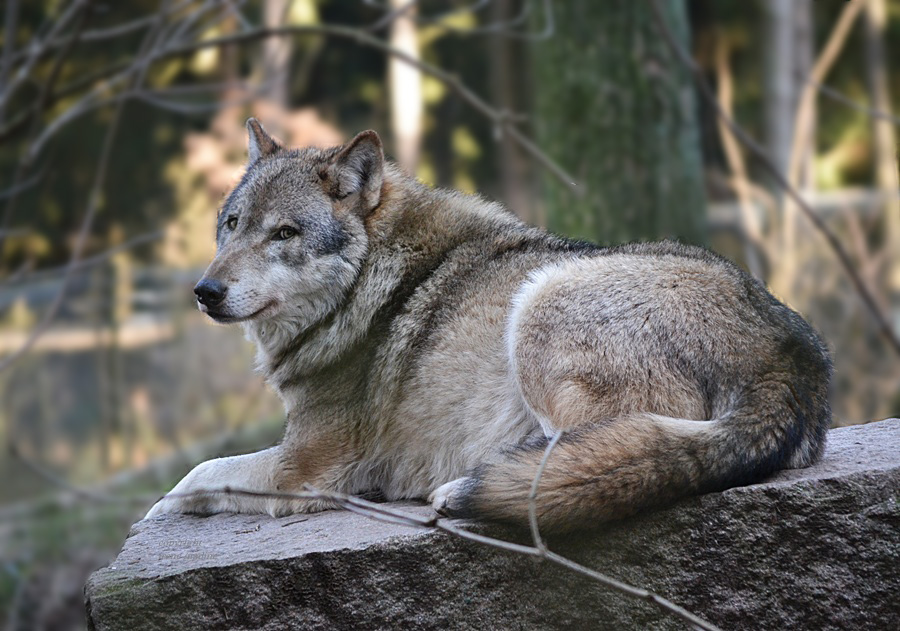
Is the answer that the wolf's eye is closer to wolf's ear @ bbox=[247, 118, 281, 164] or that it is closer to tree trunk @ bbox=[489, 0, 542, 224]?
wolf's ear @ bbox=[247, 118, 281, 164]

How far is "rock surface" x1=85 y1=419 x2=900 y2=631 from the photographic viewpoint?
11.4ft

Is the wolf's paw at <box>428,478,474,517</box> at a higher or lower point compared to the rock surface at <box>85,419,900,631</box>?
higher

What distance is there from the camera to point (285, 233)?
460cm

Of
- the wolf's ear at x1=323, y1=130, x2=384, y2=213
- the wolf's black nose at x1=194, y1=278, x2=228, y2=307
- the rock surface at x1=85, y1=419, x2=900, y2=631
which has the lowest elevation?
the rock surface at x1=85, y1=419, x2=900, y2=631

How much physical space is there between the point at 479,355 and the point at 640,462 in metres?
1.03

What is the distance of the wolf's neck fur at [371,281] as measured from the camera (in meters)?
4.64

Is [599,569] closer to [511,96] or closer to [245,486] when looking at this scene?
[245,486]

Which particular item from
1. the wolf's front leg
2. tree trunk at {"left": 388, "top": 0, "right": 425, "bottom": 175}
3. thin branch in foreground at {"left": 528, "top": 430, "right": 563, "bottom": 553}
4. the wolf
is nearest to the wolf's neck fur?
the wolf

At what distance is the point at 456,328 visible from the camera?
440 centimetres

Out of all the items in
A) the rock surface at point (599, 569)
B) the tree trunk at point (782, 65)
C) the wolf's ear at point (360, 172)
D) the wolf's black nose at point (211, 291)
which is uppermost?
the tree trunk at point (782, 65)

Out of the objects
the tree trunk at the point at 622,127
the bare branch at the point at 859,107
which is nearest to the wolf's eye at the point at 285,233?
the bare branch at the point at 859,107

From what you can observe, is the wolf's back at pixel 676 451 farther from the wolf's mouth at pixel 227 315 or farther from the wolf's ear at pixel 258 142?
the wolf's ear at pixel 258 142

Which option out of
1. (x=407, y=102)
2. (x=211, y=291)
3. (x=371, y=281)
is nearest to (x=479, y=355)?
(x=371, y=281)

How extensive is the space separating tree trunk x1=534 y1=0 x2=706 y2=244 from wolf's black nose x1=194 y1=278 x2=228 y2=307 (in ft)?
14.0
